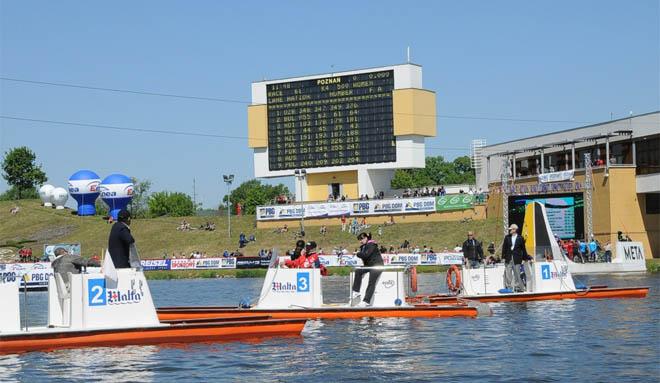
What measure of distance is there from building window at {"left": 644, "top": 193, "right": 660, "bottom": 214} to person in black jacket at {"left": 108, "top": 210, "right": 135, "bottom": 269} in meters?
54.0

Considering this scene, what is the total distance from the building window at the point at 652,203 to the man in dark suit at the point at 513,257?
41.1m

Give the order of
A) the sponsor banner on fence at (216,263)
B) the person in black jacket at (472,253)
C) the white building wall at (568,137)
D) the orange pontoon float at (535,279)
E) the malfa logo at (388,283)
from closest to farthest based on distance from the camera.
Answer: the malfa logo at (388,283) < the orange pontoon float at (535,279) < the person in black jacket at (472,253) < the white building wall at (568,137) < the sponsor banner on fence at (216,263)

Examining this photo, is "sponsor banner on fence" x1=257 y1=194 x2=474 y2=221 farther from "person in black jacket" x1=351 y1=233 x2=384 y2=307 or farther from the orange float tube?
"person in black jacket" x1=351 y1=233 x2=384 y2=307

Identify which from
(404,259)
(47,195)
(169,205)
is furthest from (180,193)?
(404,259)

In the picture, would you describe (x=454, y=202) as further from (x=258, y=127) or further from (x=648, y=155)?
(x=258, y=127)

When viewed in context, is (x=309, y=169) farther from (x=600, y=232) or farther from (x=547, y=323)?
(x=547, y=323)

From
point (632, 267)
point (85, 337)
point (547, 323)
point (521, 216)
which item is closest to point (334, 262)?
point (521, 216)

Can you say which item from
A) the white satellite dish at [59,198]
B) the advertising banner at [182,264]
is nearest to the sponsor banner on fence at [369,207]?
the advertising banner at [182,264]

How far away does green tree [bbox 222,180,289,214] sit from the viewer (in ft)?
493

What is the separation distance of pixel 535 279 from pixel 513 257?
1207mm

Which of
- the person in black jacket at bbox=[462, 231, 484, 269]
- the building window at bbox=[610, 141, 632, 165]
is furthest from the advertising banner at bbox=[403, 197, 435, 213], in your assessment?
the person in black jacket at bbox=[462, 231, 484, 269]

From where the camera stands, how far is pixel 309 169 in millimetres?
83125

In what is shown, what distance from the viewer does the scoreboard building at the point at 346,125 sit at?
262 ft

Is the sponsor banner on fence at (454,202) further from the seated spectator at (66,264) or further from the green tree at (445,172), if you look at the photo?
the green tree at (445,172)
